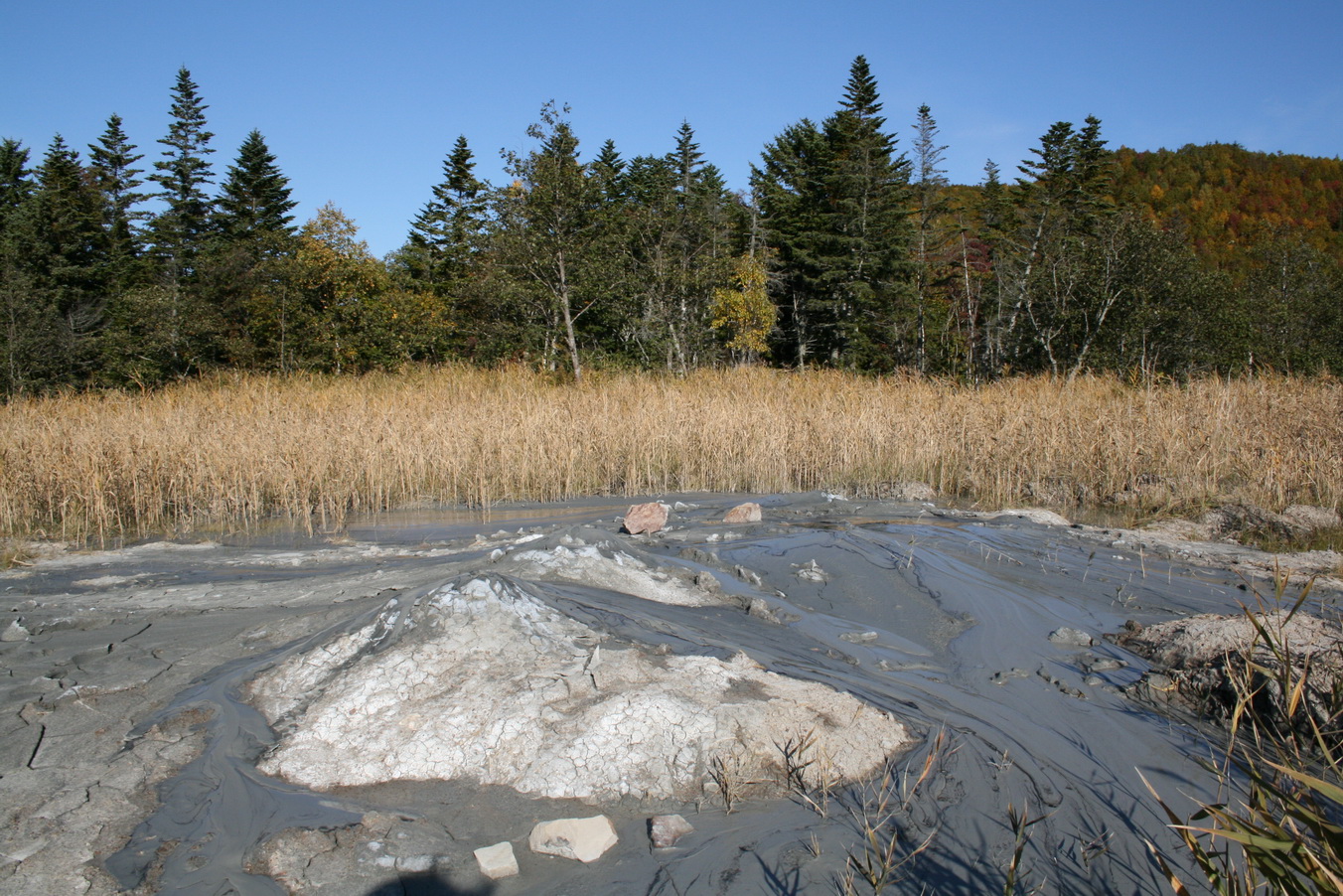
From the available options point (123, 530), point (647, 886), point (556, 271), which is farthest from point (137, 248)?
point (647, 886)

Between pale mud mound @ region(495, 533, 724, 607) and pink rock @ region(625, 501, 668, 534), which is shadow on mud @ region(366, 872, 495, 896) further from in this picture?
pink rock @ region(625, 501, 668, 534)

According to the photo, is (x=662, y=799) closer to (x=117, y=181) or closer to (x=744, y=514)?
(x=744, y=514)

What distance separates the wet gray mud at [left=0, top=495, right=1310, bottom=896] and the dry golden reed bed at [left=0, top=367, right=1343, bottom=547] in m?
1.59

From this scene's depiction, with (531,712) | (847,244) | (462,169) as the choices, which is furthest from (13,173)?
(531,712)

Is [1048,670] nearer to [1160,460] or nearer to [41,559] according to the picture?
[1160,460]

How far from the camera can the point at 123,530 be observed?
6547 millimetres

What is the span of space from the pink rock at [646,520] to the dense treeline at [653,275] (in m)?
10.2

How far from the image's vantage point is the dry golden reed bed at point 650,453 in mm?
6980

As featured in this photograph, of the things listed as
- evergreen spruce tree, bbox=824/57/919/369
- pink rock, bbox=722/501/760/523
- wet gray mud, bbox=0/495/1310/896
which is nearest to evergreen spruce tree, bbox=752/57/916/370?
evergreen spruce tree, bbox=824/57/919/369

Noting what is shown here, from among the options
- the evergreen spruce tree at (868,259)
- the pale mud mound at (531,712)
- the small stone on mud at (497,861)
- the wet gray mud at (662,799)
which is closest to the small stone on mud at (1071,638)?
the wet gray mud at (662,799)

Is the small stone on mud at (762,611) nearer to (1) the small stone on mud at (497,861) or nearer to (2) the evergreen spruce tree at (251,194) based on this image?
(1) the small stone on mud at (497,861)

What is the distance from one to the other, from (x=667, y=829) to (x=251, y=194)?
37296 millimetres

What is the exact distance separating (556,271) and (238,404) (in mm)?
6720

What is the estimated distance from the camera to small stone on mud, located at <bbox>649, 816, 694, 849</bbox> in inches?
86.6
